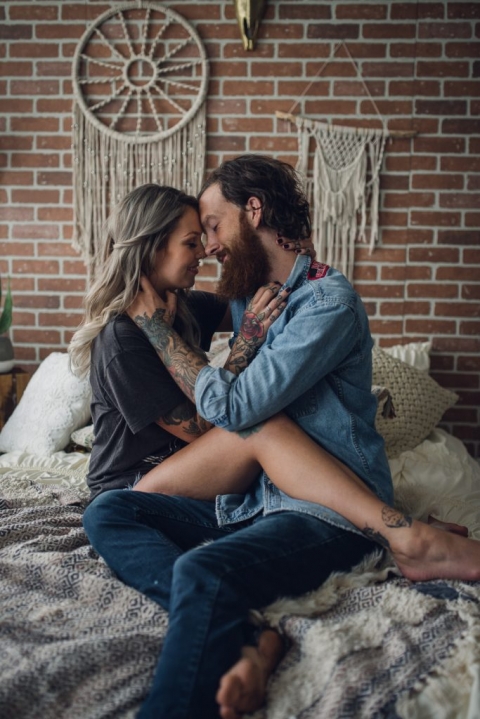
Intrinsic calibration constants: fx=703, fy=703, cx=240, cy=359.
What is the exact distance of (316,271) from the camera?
1.88 metres

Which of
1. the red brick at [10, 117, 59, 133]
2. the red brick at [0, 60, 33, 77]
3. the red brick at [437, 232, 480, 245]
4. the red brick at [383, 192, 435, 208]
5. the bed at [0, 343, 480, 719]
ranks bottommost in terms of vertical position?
the bed at [0, 343, 480, 719]

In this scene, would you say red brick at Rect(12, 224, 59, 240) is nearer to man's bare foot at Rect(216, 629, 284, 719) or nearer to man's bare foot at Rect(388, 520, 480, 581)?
man's bare foot at Rect(388, 520, 480, 581)

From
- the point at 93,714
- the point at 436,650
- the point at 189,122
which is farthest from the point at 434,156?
the point at 93,714

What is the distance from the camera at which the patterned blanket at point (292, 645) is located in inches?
44.9

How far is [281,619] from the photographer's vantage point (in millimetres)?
1322

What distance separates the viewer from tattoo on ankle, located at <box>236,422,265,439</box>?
167cm

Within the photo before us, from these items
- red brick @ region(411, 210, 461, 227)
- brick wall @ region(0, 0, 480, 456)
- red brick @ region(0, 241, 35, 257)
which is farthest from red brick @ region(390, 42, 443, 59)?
red brick @ region(0, 241, 35, 257)

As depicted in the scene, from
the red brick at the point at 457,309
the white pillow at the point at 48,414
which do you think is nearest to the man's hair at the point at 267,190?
the white pillow at the point at 48,414

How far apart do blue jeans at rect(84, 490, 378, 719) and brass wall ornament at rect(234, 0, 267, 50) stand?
2.16 meters

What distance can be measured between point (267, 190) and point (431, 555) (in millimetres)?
1084

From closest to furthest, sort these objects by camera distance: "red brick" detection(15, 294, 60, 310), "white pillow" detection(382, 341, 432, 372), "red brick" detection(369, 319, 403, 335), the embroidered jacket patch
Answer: the embroidered jacket patch, "white pillow" detection(382, 341, 432, 372), "red brick" detection(369, 319, 403, 335), "red brick" detection(15, 294, 60, 310)

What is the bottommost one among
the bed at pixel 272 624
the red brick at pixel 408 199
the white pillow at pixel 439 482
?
the white pillow at pixel 439 482

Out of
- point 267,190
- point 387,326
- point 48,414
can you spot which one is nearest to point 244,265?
point 267,190

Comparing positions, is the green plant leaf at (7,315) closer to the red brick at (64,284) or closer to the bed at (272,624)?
the red brick at (64,284)
